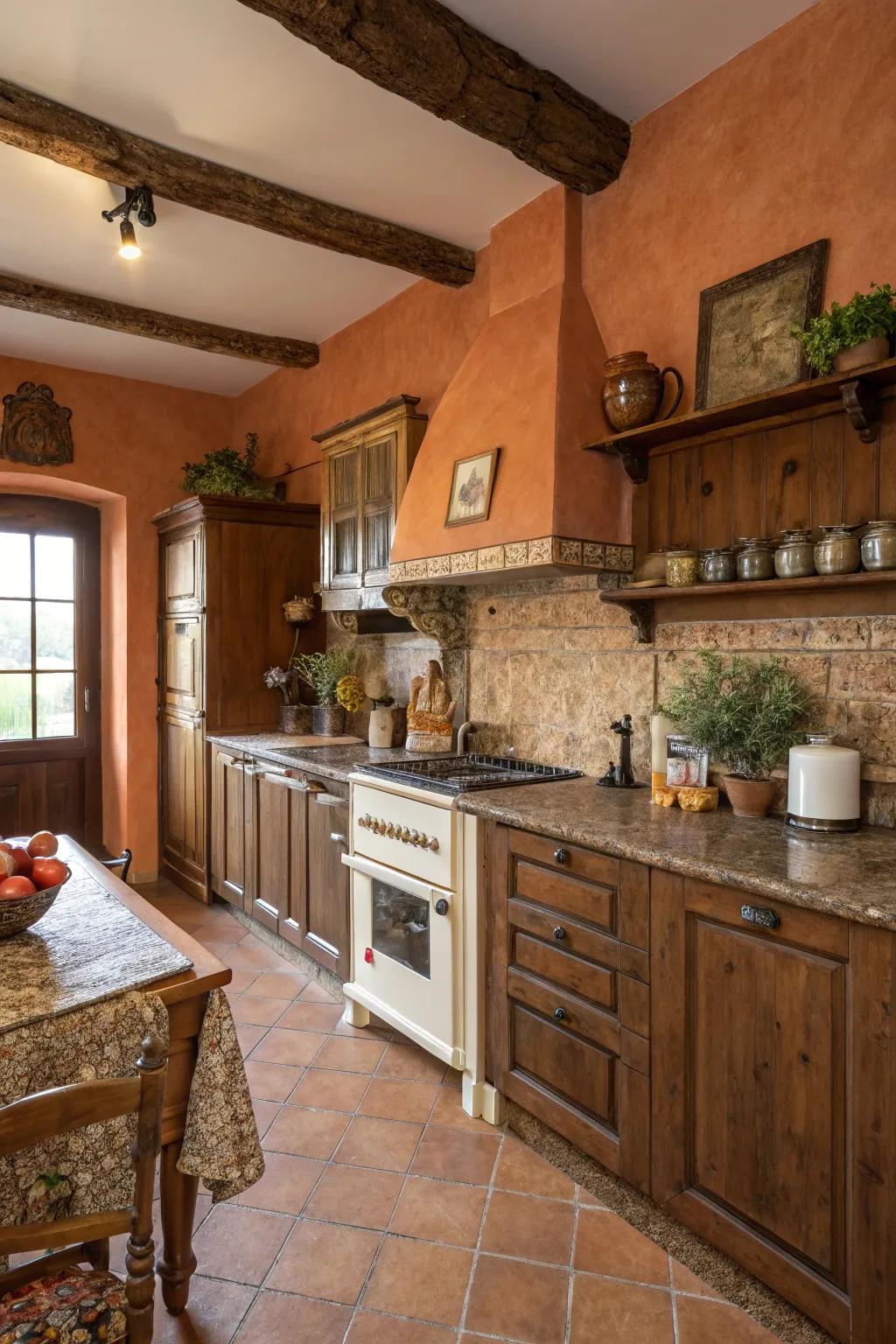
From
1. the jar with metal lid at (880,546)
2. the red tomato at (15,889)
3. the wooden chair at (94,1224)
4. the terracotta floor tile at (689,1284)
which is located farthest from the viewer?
the jar with metal lid at (880,546)

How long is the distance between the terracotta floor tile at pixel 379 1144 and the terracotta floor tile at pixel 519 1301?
0.44 metres

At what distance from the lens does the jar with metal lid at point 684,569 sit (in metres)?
2.38

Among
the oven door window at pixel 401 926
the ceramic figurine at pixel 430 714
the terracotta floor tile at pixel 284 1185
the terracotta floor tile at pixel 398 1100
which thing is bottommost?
the terracotta floor tile at pixel 284 1185

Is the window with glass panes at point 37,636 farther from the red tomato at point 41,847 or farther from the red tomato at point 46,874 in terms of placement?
the red tomato at point 46,874

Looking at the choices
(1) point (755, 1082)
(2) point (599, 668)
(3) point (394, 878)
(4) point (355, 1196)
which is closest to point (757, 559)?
(2) point (599, 668)

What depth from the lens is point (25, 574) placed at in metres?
5.03

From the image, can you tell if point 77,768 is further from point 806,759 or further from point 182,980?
point 806,759

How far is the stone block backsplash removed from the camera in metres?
2.08

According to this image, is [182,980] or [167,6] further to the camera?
[167,6]

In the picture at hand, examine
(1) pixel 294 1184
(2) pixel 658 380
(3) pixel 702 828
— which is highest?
(2) pixel 658 380

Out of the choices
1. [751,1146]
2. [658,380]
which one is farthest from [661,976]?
[658,380]

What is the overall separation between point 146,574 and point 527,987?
379cm

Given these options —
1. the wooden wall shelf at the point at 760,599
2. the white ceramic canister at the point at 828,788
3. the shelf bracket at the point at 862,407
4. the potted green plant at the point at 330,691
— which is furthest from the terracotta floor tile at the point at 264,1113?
the shelf bracket at the point at 862,407

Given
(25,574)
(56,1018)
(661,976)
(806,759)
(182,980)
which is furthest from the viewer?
(25,574)
